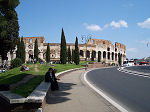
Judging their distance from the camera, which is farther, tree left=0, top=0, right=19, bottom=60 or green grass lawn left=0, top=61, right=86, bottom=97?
tree left=0, top=0, right=19, bottom=60

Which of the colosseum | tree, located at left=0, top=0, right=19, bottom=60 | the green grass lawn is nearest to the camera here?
the green grass lawn

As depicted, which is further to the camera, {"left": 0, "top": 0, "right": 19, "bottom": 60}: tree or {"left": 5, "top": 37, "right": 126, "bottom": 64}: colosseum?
{"left": 5, "top": 37, "right": 126, "bottom": 64}: colosseum

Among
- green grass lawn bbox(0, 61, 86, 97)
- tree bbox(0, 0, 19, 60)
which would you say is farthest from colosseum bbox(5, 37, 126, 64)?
green grass lawn bbox(0, 61, 86, 97)

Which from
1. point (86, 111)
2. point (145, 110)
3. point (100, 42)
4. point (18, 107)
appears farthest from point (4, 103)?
point (100, 42)

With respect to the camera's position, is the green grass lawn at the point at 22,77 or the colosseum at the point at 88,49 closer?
the green grass lawn at the point at 22,77

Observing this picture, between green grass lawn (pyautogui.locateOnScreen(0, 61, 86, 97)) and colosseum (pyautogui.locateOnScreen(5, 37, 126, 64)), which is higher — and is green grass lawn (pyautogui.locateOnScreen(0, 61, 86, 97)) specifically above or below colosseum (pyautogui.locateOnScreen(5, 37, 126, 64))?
below

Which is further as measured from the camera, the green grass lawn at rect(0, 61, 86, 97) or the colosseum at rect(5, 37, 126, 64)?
the colosseum at rect(5, 37, 126, 64)

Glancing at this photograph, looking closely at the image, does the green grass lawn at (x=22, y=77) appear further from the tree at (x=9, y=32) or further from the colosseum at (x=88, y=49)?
the colosseum at (x=88, y=49)

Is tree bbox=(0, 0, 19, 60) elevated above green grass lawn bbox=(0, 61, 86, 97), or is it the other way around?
tree bbox=(0, 0, 19, 60)

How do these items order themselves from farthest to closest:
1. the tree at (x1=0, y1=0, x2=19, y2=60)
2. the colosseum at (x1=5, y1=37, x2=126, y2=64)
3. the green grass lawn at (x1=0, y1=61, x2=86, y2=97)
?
the colosseum at (x1=5, y1=37, x2=126, y2=64) → the tree at (x1=0, y1=0, x2=19, y2=60) → the green grass lawn at (x1=0, y1=61, x2=86, y2=97)

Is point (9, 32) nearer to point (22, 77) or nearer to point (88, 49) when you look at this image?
point (22, 77)

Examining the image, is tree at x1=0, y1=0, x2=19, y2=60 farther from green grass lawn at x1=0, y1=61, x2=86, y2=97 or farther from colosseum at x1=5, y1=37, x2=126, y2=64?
colosseum at x1=5, y1=37, x2=126, y2=64

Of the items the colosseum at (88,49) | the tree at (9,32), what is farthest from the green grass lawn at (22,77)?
the colosseum at (88,49)

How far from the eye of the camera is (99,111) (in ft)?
17.7
